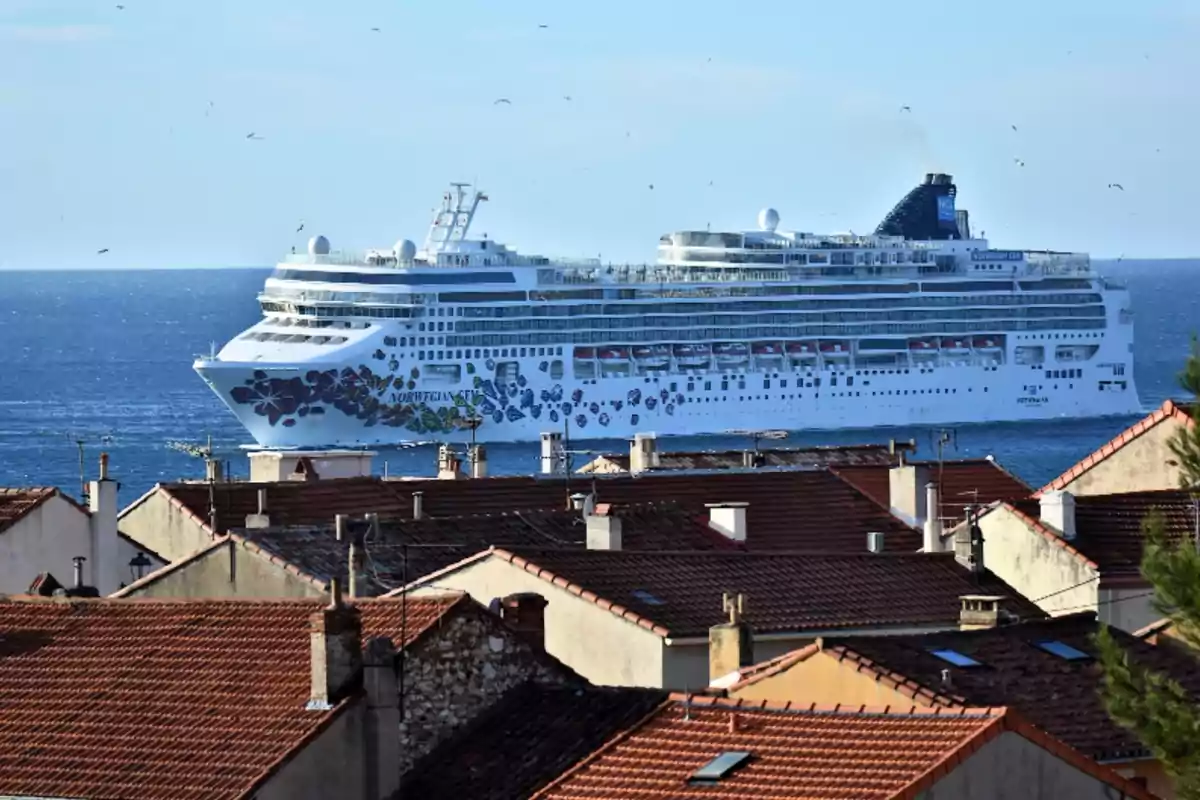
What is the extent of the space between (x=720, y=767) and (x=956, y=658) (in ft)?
9.24

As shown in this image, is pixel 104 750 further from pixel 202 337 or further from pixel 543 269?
pixel 202 337

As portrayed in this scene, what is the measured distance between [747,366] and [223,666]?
107 meters

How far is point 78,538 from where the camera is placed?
23094 mm

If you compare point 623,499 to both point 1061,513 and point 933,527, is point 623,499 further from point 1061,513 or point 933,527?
point 1061,513

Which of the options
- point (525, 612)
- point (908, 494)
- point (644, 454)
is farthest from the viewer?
point (644, 454)

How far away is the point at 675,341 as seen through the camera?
119 meters

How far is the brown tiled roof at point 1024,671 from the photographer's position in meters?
13.3

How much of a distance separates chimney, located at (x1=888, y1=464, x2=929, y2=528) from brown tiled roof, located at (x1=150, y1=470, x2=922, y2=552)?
572mm

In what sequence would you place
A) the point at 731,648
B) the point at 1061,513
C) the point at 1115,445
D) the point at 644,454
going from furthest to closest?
1. the point at 644,454
2. the point at 1115,445
3. the point at 1061,513
4. the point at 731,648

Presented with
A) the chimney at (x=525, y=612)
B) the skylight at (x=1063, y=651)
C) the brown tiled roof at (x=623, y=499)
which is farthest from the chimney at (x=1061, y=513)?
the chimney at (x=525, y=612)

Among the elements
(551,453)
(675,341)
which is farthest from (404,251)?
(551,453)

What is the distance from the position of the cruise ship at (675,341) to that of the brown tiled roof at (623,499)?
8312cm

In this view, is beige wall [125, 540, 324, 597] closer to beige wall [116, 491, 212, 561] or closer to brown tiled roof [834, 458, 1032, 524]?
beige wall [116, 491, 212, 561]

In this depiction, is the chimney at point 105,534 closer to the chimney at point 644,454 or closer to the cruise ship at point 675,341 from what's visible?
the chimney at point 644,454
